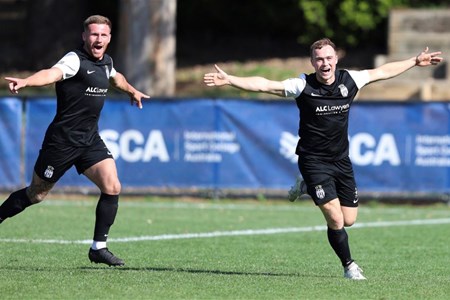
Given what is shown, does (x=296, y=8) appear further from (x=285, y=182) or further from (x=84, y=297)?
(x=84, y=297)

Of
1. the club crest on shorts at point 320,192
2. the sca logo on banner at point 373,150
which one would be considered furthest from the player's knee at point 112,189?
the sca logo on banner at point 373,150

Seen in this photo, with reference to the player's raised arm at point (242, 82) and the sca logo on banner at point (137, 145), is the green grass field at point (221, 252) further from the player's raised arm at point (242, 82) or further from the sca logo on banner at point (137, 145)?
the player's raised arm at point (242, 82)

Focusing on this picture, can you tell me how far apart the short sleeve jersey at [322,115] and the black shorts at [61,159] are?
76.3 inches

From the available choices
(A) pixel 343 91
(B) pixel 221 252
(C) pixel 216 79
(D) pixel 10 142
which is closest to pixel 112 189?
(C) pixel 216 79

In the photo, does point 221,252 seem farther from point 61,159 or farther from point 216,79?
point 216,79

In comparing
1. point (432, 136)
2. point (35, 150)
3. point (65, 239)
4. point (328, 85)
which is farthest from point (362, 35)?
point (328, 85)

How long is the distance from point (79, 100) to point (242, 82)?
1622 mm

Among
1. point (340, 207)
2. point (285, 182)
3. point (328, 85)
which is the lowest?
point (285, 182)

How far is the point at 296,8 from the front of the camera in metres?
28.0

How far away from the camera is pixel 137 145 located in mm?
18188

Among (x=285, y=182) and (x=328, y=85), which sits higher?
(x=328, y=85)

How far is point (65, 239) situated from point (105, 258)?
2.59m

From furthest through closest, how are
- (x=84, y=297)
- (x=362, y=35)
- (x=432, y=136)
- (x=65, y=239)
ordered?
1. (x=362, y=35)
2. (x=432, y=136)
3. (x=65, y=239)
4. (x=84, y=297)

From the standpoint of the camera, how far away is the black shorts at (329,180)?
32.3ft
